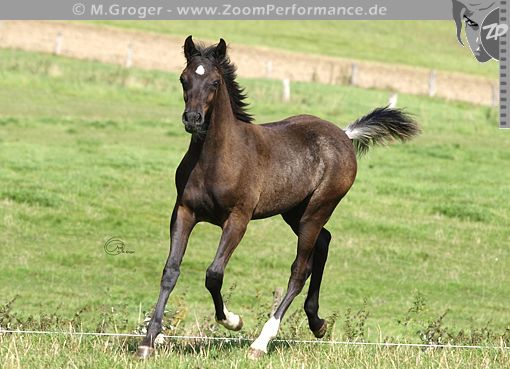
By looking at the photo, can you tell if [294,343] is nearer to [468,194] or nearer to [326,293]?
[326,293]

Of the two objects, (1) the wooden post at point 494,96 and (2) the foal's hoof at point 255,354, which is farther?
(1) the wooden post at point 494,96

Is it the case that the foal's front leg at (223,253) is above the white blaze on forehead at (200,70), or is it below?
below

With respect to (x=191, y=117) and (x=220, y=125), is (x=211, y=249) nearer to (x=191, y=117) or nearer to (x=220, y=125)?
(x=220, y=125)

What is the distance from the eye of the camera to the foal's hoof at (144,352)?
25.0 ft

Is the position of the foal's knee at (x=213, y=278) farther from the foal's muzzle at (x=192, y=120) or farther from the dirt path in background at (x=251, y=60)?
the dirt path in background at (x=251, y=60)

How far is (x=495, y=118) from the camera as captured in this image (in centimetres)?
3509

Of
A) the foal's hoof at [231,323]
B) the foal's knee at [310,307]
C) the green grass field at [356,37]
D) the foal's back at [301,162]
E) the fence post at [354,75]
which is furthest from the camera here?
the green grass field at [356,37]

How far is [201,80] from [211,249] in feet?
33.0

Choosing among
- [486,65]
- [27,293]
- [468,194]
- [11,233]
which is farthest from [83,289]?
[486,65]

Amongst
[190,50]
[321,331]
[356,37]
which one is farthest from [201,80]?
[356,37]

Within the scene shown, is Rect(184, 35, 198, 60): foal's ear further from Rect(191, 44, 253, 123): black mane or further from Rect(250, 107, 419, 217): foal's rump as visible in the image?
Rect(250, 107, 419, 217): foal's rump

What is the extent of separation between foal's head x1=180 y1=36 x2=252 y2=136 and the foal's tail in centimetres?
233
